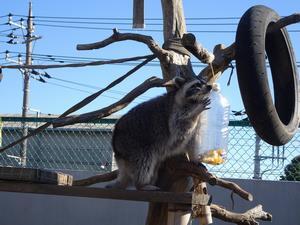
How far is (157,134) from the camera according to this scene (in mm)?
4371

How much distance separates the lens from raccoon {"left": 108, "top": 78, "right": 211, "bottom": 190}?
4297 millimetres

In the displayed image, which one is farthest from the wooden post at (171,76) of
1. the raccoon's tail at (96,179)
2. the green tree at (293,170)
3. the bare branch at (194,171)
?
the green tree at (293,170)

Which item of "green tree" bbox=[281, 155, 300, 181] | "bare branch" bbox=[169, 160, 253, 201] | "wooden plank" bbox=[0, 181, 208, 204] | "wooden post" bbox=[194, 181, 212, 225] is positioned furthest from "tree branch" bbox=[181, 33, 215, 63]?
"green tree" bbox=[281, 155, 300, 181]

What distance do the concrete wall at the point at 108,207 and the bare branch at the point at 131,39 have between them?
1808 mm

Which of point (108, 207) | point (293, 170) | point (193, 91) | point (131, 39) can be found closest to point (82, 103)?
point (131, 39)

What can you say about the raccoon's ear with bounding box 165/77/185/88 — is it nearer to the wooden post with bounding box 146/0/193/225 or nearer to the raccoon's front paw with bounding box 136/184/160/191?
the wooden post with bounding box 146/0/193/225

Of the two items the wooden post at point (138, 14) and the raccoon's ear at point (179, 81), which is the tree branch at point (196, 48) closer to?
the raccoon's ear at point (179, 81)

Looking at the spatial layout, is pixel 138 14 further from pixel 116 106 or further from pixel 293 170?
pixel 293 170

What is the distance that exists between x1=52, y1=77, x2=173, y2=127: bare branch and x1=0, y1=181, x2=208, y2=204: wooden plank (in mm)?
585

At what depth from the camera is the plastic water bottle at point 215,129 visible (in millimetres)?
4535

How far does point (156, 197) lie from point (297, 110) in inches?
58.9

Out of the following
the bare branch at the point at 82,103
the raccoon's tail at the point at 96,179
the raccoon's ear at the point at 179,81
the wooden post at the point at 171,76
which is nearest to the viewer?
the wooden post at the point at 171,76

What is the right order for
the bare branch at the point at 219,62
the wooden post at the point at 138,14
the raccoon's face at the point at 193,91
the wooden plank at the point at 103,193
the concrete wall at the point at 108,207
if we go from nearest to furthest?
the wooden plank at the point at 103,193, the raccoon's face at the point at 193,91, the bare branch at the point at 219,62, the wooden post at the point at 138,14, the concrete wall at the point at 108,207

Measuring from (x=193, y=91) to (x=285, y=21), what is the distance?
2.61 ft
